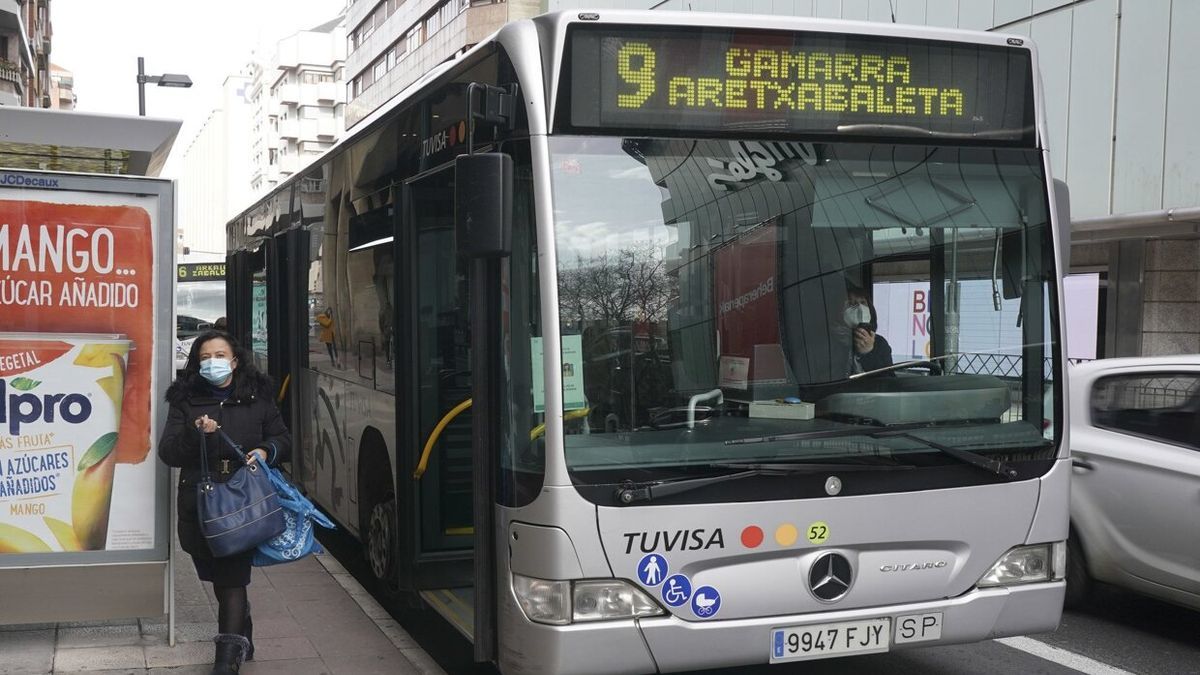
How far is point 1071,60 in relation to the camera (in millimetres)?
17234

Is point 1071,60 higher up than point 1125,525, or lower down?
higher up

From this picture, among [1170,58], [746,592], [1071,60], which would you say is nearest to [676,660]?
[746,592]

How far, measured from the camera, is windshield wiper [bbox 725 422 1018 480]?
4.69m

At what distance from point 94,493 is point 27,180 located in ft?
4.90

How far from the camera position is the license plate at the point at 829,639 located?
4730mm

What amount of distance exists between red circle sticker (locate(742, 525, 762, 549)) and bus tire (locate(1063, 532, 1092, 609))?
3123 millimetres

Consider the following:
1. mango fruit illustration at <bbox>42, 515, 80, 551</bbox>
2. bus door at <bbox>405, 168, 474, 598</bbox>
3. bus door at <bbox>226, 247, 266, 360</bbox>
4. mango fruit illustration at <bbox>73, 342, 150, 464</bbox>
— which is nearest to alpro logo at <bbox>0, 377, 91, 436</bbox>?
mango fruit illustration at <bbox>73, 342, 150, 464</bbox>

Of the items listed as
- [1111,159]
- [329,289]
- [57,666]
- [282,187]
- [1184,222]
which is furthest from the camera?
[1111,159]

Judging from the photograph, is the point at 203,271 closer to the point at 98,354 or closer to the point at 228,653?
the point at 98,354

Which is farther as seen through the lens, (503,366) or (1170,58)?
(1170,58)

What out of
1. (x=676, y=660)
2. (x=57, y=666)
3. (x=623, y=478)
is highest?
(x=623, y=478)

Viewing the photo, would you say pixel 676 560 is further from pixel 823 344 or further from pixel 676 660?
pixel 823 344

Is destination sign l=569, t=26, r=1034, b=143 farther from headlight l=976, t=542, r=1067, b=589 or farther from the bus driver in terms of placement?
headlight l=976, t=542, r=1067, b=589

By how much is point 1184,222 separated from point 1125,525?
9.39 m
